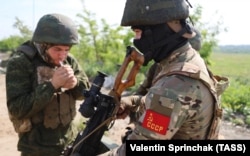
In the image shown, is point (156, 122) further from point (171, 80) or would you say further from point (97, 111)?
point (97, 111)

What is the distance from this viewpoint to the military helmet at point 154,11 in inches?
81.2

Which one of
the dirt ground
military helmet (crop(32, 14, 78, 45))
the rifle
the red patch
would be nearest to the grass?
the dirt ground

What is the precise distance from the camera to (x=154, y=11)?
209cm

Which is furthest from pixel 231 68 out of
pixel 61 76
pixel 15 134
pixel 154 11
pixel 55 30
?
pixel 154 11

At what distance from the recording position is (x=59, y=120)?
2.98 m

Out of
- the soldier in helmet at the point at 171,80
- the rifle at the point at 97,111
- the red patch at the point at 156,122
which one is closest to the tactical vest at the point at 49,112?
the rifle at the point at 97,111

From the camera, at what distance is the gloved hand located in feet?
8.87

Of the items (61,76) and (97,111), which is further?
(61,76)

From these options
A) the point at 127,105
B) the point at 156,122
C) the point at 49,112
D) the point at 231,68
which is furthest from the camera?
the point at 231,68

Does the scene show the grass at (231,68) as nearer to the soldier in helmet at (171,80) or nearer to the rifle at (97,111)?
the rifle at (97,111)

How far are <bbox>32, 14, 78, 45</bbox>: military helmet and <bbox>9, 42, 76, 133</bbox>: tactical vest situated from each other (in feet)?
0.44

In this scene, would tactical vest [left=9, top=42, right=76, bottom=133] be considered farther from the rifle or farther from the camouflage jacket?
the rifle

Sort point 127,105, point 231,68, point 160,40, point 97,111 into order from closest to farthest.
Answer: point 160,40
point 97,111
point 127,105
point 231,68

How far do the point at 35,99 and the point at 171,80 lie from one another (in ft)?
4.11
